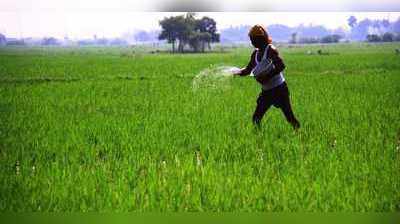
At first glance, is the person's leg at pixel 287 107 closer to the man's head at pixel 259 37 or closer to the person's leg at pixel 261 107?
the person's leg at pixel 261 107

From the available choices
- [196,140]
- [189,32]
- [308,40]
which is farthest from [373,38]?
[196,140]

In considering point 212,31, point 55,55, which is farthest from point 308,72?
point 55,55

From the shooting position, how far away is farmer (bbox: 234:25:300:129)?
3020 millimetres

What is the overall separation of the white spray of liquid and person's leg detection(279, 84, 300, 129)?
286 mm

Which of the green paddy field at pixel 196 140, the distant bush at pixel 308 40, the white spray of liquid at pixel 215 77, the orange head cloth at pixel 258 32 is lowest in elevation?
the green paddy field at pixel 196 140

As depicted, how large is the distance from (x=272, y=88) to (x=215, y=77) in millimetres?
329

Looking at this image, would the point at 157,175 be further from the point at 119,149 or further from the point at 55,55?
the point at 55,55

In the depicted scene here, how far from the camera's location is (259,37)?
114 inches

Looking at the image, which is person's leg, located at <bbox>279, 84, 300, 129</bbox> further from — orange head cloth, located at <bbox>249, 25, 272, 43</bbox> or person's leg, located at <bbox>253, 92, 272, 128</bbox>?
orange head cloth, located at <bbox>249, 25, 272, 43</bbox>

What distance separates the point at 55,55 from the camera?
3076mm

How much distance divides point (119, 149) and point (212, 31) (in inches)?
32.7

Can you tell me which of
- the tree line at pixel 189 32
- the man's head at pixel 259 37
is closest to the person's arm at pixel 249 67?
the man's head at pixel 259 37

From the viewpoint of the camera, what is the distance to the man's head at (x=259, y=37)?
2.85 m

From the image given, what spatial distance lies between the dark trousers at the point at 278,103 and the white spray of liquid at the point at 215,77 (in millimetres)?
227
